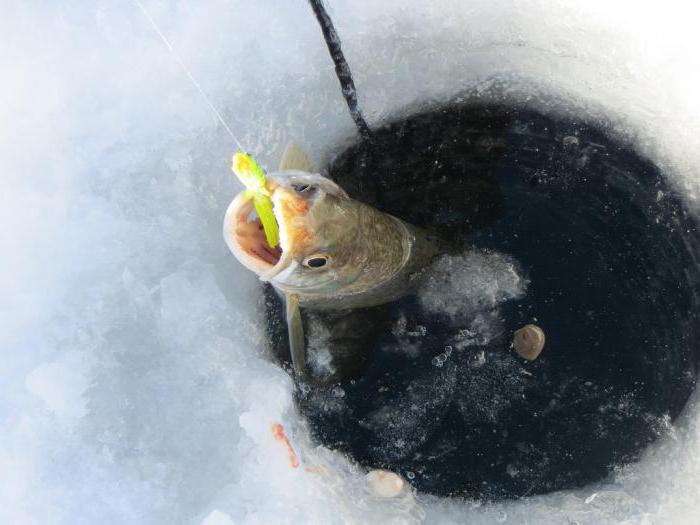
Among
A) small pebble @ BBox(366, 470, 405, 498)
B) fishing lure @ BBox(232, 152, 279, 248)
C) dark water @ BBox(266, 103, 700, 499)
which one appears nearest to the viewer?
fishing lure @ BBox(232, 152, 279, 248)

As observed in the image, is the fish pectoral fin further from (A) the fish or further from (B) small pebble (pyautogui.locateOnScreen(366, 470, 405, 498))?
(B) small pebble (pyautogui.locateOnScreen(366, 470, 405, 498))

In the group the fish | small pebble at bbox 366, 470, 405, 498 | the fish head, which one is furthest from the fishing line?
small pebble at bbox 366, 470, 405, 498

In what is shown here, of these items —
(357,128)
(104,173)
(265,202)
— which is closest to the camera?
(265,202)

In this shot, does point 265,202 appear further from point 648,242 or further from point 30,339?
point 648,242

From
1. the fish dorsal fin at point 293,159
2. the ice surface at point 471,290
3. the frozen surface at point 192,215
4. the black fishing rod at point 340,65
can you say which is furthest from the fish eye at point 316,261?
the ice surface at point 471,290

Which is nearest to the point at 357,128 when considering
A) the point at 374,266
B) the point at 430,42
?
the point at 430,42

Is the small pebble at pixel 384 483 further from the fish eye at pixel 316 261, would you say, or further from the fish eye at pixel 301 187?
the fish eye at pixel 301 187
